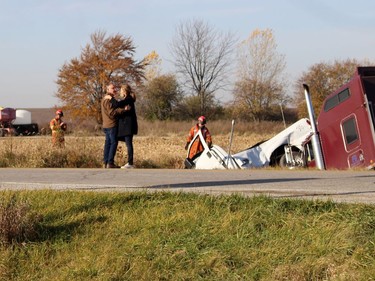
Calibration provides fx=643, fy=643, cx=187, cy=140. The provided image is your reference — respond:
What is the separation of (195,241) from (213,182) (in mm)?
3752

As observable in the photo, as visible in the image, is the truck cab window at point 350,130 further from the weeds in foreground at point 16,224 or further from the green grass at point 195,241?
the weeds in foreground at point 16,224

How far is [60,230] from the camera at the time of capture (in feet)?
25.0

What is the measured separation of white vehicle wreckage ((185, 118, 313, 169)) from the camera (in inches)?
646

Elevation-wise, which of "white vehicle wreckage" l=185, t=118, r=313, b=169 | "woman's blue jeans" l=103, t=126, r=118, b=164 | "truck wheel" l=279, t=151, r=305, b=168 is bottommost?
"truck wheel" l=279, t=151, r=305, b=168

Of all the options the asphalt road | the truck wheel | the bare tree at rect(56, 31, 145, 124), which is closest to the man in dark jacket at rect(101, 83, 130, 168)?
the asphalt road

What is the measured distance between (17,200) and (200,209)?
247cm

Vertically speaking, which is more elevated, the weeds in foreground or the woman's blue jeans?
the woman's blue jeans

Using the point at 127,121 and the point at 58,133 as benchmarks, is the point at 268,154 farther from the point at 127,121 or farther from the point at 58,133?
the point at 58,133

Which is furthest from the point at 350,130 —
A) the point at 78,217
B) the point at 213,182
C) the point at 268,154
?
the point at 78,217

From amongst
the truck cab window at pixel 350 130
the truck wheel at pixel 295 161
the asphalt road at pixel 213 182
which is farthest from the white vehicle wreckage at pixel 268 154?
the asphalt road at pixel 213 182

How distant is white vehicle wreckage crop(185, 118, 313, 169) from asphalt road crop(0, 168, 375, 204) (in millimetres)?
3817

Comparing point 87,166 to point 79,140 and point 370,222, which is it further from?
point 370,222

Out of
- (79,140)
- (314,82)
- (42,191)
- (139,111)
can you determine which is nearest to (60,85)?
(139,111)

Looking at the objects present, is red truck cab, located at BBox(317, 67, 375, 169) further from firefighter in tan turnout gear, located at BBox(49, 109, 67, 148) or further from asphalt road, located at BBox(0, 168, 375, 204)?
firefighter in tan turnout gear, located at BBox(49, 109, 67, 148)
